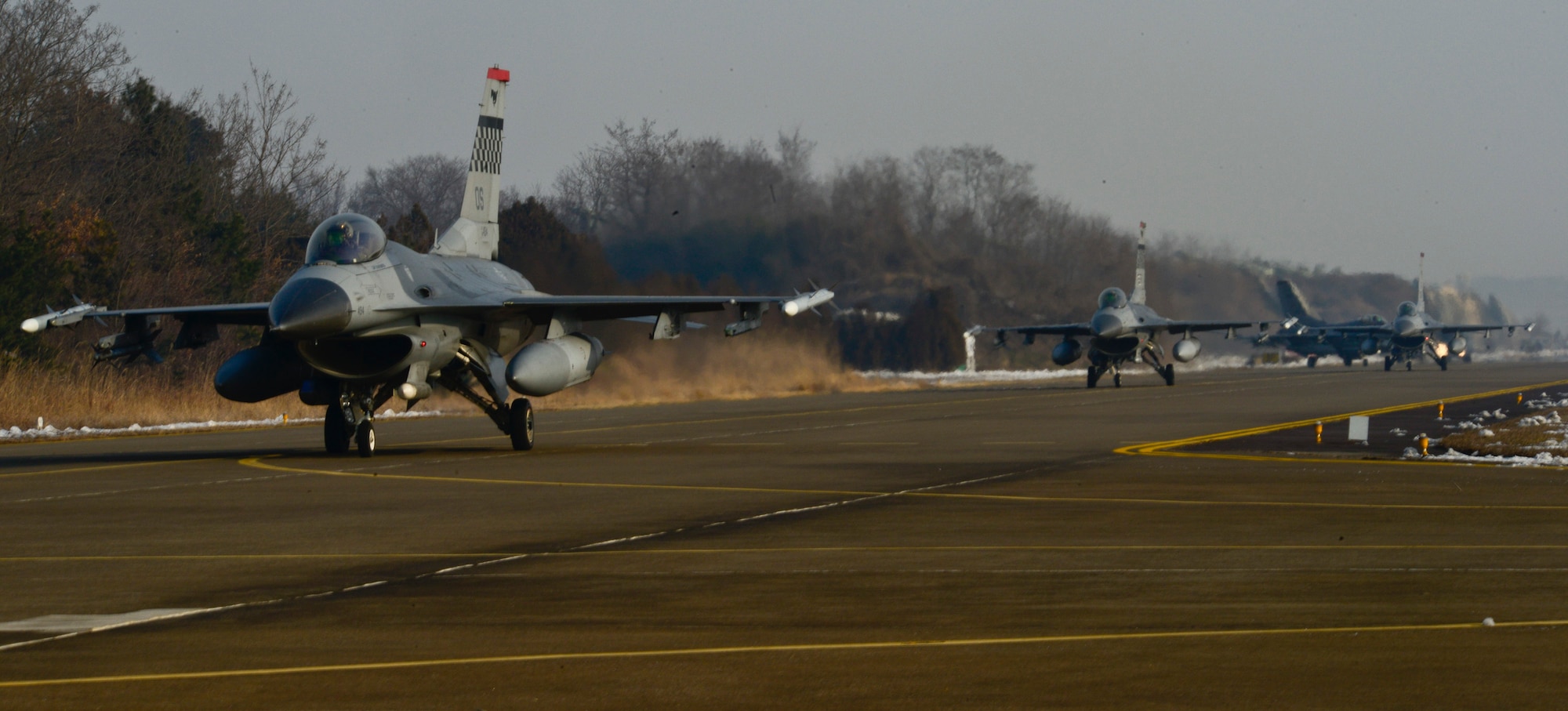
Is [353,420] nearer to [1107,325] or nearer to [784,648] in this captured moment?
[784,648]

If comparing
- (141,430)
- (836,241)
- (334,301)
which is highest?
(836,241)

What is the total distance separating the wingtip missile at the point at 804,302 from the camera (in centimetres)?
2333

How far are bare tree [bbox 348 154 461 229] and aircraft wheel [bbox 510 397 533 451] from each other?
60204 mm

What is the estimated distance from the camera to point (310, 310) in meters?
19.7

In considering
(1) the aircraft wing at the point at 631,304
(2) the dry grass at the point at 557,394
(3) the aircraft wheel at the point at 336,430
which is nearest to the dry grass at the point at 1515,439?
(1) the aircraft wing at the point at 631,304

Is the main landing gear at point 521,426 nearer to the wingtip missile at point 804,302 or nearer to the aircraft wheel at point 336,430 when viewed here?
the aircraft wheel at point 336,430

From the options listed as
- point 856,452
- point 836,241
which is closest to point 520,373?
point 856,452

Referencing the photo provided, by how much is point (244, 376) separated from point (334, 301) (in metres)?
3.32

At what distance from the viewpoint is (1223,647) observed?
300 inches

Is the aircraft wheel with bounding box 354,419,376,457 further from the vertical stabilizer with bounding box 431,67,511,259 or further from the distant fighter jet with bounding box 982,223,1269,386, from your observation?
the distant fighter jet with bounding box 982,223,1269,386

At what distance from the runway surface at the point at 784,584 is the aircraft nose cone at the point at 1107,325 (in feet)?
91.7

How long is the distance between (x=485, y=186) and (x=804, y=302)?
6.69 m

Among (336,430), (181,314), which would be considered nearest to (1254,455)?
(336,430)

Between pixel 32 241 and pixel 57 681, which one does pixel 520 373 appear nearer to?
pixel 57 681
